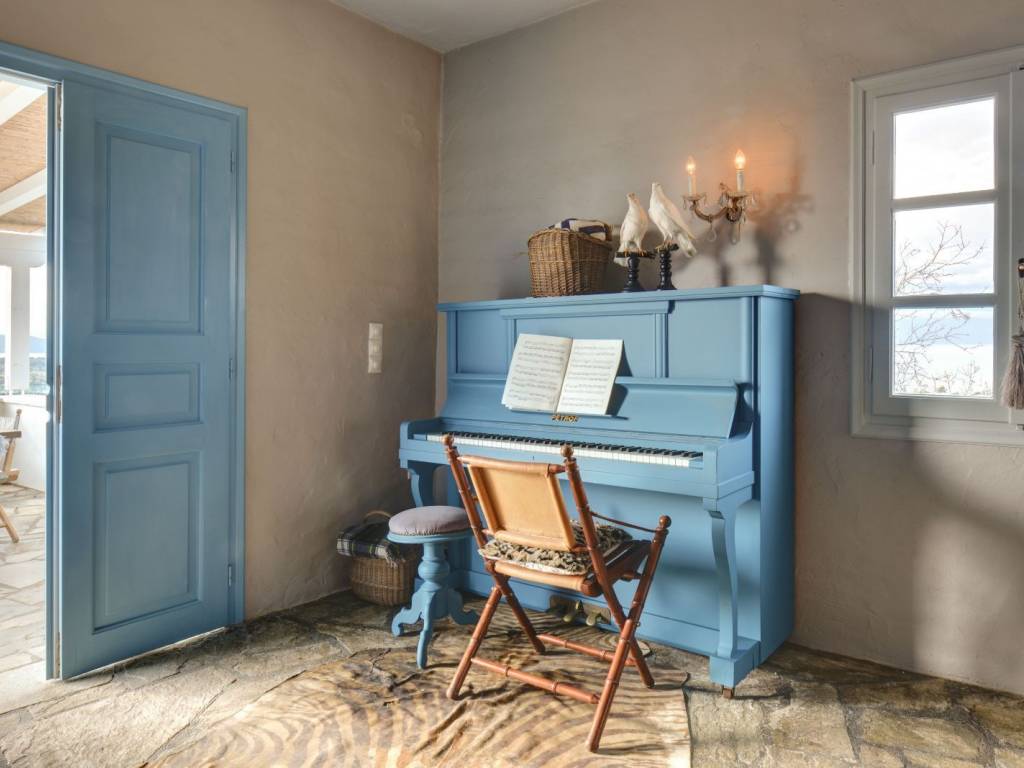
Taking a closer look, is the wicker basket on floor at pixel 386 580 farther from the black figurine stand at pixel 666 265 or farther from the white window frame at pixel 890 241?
the white window frame at pixel 890 241

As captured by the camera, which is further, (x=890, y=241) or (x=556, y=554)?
(x=890, y=241)

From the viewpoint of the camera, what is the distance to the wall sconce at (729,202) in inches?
124

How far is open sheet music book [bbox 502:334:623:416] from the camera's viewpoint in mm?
3227

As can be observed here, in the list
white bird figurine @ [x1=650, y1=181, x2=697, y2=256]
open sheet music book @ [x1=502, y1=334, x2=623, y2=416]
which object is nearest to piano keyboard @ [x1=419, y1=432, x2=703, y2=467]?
open sheet music book @ [x1=502, y1=334, x2=623, y2=416]

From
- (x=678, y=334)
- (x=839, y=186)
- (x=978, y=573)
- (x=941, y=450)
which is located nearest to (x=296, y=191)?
(x=678, y=334)

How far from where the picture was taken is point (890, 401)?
2.98 meters

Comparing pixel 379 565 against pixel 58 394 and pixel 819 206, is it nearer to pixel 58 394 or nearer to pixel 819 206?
pixel 58 394

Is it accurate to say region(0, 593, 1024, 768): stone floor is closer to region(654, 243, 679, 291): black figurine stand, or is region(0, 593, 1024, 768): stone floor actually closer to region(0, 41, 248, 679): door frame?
region(0, 41, 248, 679): door frame

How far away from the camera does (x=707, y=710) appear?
2.61 metres

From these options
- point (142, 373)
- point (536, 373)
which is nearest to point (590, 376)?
point (536, 373)

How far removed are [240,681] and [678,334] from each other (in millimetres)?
2148

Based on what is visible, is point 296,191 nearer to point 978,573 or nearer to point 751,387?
point 751,387

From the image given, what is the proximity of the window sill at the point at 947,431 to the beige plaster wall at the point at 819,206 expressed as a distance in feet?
0.12

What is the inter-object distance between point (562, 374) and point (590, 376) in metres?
0.15
